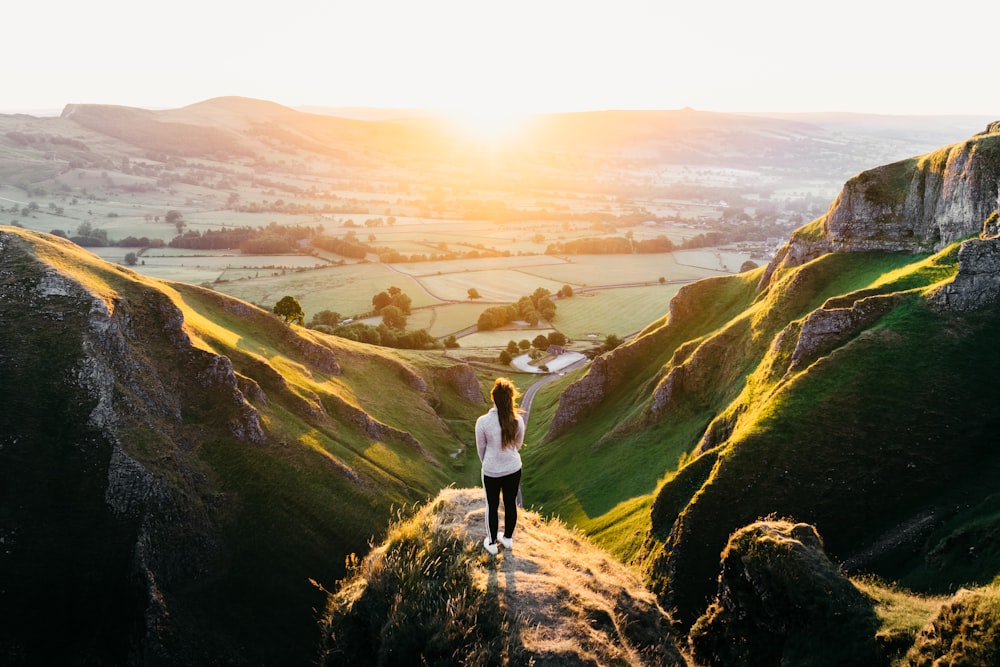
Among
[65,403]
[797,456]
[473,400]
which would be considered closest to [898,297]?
[797,456]

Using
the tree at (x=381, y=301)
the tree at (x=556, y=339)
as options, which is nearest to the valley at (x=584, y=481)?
the tree at (x=556, y=339)

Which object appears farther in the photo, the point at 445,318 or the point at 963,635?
the point at 445,318

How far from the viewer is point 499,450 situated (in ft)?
60.6

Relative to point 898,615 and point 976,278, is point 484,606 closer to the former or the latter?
point 898,615

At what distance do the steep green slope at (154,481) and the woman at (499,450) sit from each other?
2582cm

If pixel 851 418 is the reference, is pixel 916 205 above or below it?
above

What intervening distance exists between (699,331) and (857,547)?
4801cm

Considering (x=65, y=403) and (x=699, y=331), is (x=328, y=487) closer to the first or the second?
(x=65, y=403)

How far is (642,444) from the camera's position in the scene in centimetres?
5784

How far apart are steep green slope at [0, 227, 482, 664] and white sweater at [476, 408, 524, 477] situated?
87.6 feet

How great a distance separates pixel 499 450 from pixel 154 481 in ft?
113

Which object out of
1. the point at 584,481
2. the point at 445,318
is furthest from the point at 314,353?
the point at 445,318

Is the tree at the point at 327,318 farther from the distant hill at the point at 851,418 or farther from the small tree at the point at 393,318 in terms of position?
the distant hill at the point at 851,418

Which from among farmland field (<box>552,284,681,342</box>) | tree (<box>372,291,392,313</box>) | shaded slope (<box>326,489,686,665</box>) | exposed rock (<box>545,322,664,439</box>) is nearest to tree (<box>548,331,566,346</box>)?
farmland field (<box>552,284,681,342</box>)
